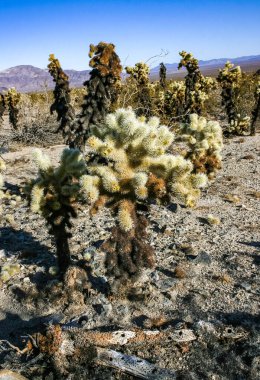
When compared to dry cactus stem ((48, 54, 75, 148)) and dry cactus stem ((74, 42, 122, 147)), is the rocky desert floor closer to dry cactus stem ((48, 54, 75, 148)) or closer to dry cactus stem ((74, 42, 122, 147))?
dry cactus stem ((74, 42, 122, 147))

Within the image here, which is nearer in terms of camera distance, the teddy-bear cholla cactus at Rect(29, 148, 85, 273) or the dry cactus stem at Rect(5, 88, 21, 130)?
the teddy-bear cholla cactus at Rect(29, 148, 85, 273)

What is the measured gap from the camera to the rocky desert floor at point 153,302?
3676mm

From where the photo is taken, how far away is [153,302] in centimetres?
479

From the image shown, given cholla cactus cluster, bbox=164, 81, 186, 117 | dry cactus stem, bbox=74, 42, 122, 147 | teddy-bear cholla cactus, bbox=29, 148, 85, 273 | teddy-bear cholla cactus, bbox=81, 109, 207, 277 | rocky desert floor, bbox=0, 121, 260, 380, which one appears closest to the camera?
rocky desert floor, bbox=0, 121, 260, 380

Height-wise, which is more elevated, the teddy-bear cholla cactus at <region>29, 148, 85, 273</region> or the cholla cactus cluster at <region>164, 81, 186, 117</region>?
the cholla cactus cluster at <region>164, 81, 186, 117</region>

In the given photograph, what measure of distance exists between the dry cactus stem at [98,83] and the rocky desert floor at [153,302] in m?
3.63

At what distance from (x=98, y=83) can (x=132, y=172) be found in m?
5.87

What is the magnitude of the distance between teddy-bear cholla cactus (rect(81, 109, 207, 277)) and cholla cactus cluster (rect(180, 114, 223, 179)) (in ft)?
12.7

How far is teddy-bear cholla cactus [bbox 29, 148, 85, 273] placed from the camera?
15.4 feet

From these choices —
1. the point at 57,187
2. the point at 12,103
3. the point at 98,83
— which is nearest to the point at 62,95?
the point at 98,83

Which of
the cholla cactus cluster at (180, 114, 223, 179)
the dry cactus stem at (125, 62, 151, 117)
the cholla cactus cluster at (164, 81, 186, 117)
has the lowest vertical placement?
the cholla cactus cluster at (180, 114, 223, 179)

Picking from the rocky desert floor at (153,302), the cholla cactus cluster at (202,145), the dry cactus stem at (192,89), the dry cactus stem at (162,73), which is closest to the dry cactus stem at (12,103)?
the dry cactus stem at (192,89)

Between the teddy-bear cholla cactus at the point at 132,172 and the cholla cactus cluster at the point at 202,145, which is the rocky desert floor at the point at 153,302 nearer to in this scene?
the teddy-bear cholla cactus at the point at 132,172

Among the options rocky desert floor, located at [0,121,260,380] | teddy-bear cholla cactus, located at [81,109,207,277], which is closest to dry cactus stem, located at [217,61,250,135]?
rocky desert floor, located at [0,121,260,380]
